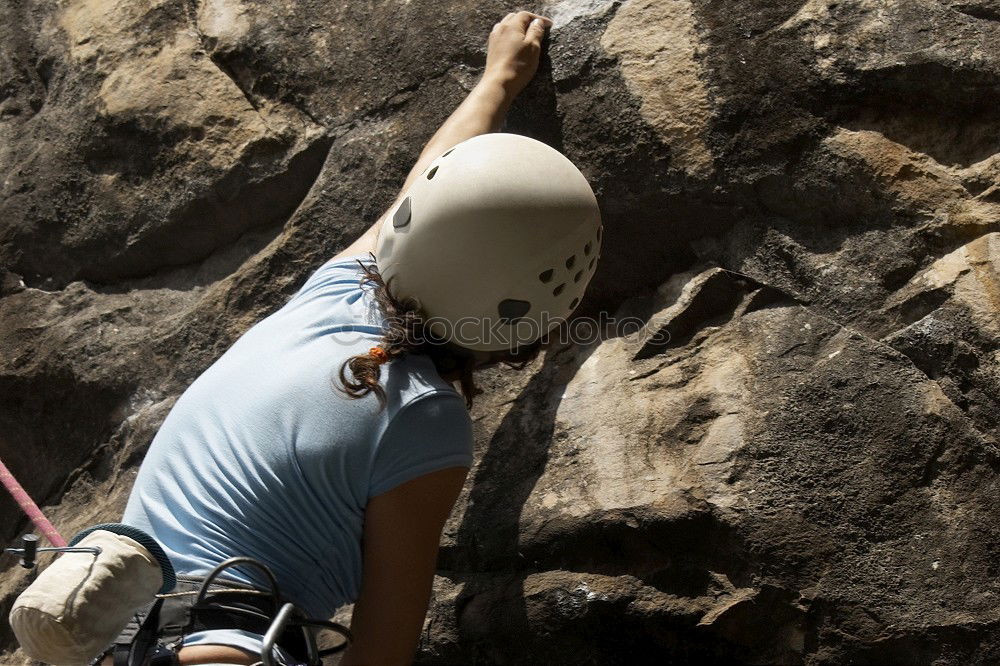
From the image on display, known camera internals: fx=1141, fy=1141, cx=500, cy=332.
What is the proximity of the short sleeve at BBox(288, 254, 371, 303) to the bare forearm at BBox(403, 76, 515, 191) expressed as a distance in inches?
11.6

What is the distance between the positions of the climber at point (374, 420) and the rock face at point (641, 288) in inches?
18.8

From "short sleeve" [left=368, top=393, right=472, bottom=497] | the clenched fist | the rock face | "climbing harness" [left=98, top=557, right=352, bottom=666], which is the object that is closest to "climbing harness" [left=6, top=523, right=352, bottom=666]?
"climbing harness" [left=98, top=557, right=352, bottom=666]

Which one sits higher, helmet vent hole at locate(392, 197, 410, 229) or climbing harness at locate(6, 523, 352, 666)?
helmet vent hole at locate(392, 197, 410, 229)

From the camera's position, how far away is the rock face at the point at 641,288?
204cm

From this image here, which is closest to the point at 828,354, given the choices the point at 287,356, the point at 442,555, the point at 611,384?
the point at 611,384

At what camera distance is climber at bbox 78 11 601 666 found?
1729mm

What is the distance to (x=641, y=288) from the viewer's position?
2.48m

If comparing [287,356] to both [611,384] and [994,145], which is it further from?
[994,145]

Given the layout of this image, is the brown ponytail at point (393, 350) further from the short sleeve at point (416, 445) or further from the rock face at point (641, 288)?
the rock face at point (641, 288)

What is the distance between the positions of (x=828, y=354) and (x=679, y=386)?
0.30m

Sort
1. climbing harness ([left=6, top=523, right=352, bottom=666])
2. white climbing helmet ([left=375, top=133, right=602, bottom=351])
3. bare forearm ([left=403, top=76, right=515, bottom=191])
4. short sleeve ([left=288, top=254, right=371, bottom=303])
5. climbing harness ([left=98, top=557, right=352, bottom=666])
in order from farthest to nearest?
bare forearm ([left=403, top=76, right=515, bottom=191]) < short sleeve ([left=288, top=254, right=371, bottom=303]) < white climbing helmet ([left=375, top=133, right=602, bottom=351]) < climbing harness ([left=98, top=557, right=352, bottom=666]) < climbing harness ([left=6, top=523, right=352, bottom=666])

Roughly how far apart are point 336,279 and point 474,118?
0.54 m

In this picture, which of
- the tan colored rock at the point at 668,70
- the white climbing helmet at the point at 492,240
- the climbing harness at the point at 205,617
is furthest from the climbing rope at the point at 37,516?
the tan colored rock at the point at 668,70

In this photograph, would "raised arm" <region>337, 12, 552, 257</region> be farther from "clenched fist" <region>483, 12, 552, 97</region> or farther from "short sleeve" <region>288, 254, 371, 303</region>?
"short sleeve" <region>288, 254, 371, 303</region>
